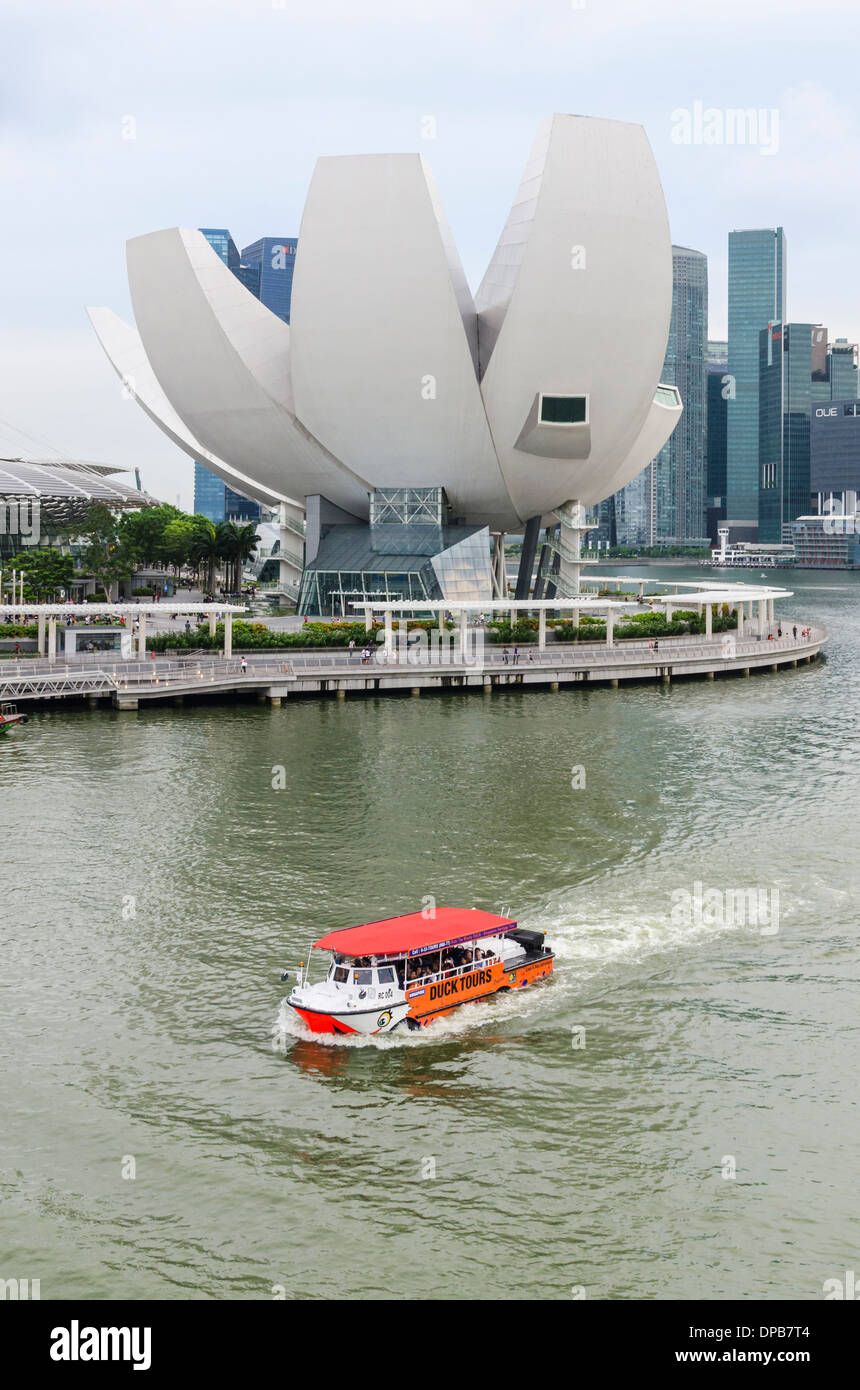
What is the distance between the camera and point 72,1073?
17484 mm

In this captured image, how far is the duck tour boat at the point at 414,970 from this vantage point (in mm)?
18719

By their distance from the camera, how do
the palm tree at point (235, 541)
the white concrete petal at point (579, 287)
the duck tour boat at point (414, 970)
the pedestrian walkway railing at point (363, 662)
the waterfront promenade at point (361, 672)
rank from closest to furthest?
the duck tour boat at point (414, 970) < the waterfront promenade at point (361, 672) < the pedestrian walkway railing at point (363, 662) < the white concrete petal at point (579, 287) < the palm tree at point (235, 541)

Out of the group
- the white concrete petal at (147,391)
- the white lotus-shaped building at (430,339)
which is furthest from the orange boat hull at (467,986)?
the white concrete petal at (147,391)

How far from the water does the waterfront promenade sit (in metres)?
13.2

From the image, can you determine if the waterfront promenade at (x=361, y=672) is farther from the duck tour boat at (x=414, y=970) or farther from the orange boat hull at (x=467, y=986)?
the orange boat hull at (x=467, y=986)

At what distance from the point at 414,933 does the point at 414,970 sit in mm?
780

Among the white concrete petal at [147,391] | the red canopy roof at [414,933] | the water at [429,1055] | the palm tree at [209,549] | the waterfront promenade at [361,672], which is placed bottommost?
A: the water at [429,1055]

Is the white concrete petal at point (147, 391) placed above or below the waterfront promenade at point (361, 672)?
above

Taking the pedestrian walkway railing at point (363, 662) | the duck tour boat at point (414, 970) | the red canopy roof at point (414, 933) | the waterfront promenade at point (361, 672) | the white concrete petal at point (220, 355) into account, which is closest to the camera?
the duck tour boat at point (414, 970)

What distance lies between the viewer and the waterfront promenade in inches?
1881

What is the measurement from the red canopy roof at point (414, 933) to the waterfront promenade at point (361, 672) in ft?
93.6

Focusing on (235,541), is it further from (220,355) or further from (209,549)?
(220,355)

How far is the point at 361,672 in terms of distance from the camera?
2036 inches

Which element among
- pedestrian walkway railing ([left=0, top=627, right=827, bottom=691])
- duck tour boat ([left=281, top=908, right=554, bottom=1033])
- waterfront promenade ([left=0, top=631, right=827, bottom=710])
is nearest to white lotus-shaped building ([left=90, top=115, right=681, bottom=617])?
pedestrian walkway railing ([left=0, top=627, right=827, bottom=691])
